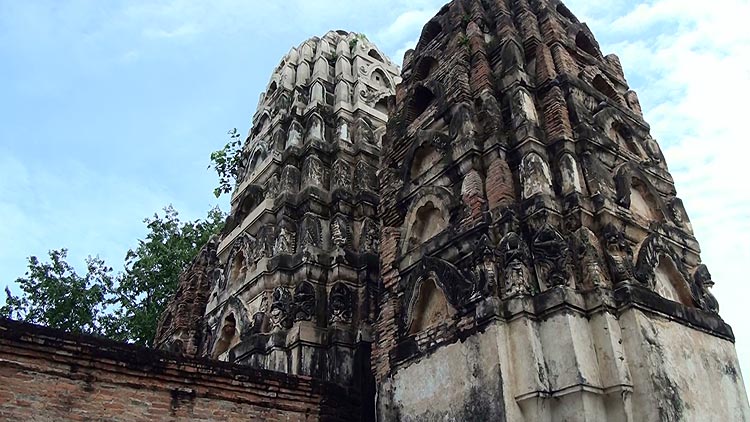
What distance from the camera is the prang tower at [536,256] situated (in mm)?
6477

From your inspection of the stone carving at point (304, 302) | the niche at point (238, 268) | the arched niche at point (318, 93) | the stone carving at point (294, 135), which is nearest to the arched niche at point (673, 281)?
the stone carving at point (304, 302)

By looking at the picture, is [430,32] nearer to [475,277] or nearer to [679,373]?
[475,277]

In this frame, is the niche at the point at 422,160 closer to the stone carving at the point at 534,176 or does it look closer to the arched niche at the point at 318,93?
the stone carving at the point at 534,176

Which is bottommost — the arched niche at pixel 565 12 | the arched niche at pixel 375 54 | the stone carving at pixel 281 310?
the stone carving at pixel 281 310

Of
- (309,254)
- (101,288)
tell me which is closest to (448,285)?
(309,254)

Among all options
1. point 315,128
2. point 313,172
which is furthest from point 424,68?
point 315,128

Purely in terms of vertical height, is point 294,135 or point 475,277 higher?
point 294,135

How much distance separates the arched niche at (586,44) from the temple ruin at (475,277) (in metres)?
0.05

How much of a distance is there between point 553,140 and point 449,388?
3424mm

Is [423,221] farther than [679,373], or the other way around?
[423,221]

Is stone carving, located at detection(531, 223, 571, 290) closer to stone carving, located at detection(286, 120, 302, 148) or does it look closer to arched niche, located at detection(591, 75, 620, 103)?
arched niche, located at detection(591, 75, 620, 103)

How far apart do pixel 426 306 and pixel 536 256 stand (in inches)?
66.1

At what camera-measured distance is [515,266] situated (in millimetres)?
7117

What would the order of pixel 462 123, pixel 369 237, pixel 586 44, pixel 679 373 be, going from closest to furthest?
pixel 679 373 < pixel 462 123 < pixel 586 44 < pixel 369 237
